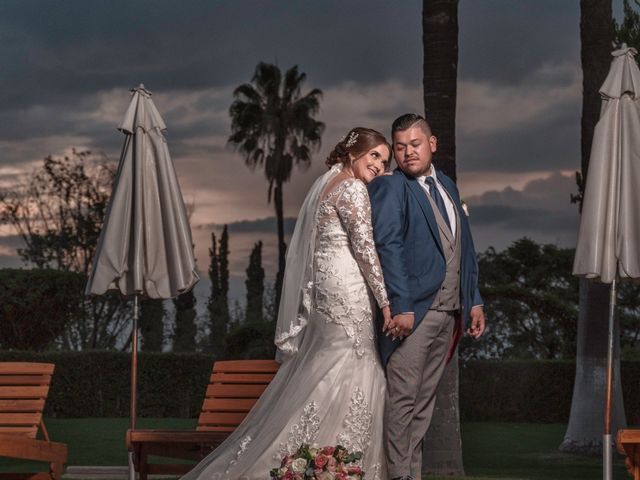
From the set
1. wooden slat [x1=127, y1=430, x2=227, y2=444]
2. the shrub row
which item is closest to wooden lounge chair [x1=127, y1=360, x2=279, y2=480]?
wooden slat [x1=127, y1=430, x2=227, y2=444]

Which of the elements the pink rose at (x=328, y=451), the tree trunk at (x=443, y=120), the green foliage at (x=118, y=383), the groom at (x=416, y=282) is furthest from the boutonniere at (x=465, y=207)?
the green foliage at (x=118, y=383)

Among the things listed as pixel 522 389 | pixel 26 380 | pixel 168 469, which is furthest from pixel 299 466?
pixel 522 389

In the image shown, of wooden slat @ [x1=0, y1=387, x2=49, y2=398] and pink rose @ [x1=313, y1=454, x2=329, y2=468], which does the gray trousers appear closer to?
pink rose @ [x1=313, y1=454, x2=329, y2=468]

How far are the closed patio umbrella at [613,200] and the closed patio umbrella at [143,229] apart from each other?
2.99m

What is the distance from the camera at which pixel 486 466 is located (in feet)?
47.6

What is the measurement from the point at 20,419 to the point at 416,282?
11.3 feet

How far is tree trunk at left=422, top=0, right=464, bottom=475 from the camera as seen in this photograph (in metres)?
12.0

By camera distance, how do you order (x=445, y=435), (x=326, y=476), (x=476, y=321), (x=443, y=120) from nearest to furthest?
(x=326, y=476)
(x=476, y=321)
(x=445, y=435)
(x=443, y=120)

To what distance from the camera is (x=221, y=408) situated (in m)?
8.38

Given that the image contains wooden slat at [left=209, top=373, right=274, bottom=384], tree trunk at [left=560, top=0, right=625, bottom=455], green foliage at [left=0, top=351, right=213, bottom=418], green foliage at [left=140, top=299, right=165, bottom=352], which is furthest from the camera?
green foliage at [left=140, top=299, right=165, bottom=352]

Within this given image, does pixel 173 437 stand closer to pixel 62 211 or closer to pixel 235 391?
pixel 235 391

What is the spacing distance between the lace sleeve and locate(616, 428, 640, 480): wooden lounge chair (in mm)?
1553

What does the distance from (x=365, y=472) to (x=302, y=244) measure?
1.41 meters

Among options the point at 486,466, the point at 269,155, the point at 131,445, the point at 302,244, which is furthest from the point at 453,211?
the point at 269,155
